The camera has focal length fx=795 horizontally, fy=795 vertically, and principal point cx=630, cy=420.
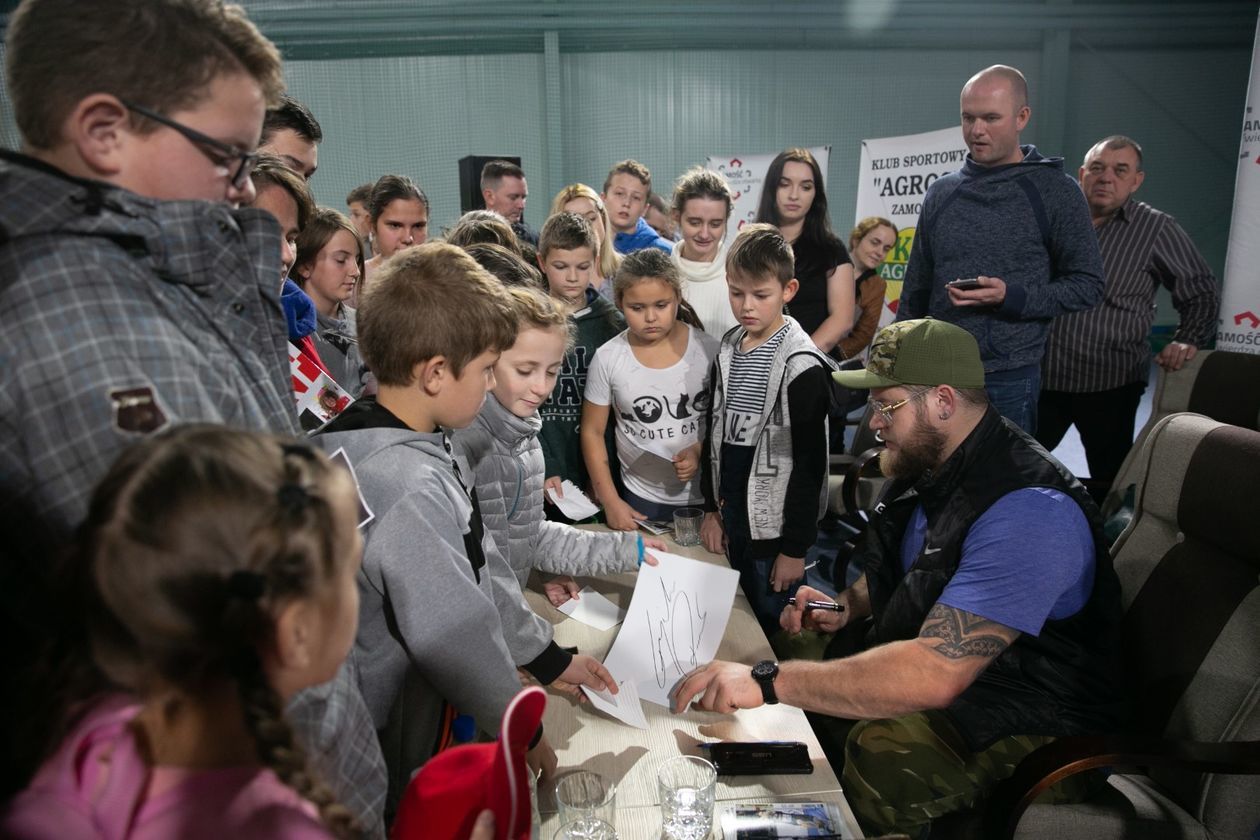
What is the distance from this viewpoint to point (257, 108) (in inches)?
35.7

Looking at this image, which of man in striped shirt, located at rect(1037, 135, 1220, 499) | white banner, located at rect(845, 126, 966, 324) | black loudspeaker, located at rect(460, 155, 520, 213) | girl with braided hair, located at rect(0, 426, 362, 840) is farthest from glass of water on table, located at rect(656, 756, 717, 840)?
white banner, located at rect(845, 126, 966, 324)

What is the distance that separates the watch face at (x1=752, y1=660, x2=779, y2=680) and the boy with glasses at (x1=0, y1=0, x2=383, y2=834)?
699 millimetres

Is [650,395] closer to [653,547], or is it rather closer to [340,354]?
[653,547]

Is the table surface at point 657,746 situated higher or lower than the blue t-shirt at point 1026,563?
lower

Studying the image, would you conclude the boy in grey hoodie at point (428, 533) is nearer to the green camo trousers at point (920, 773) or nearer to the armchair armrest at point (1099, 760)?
the green camo trousers at point (920, 773)

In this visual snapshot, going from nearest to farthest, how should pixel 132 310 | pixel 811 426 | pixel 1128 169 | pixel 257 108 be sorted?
pixel 132 310, pixel 257 108, pixel 811 426, pixel 1128 169

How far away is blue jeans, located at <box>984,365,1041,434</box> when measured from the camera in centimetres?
269

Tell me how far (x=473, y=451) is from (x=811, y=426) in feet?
3.33

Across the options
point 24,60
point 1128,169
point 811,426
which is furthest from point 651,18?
point 24,60

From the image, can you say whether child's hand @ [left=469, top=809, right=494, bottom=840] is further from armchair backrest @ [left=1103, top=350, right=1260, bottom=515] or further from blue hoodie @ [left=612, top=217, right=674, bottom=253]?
blue hoodie @ [left=612, top=217, right=674, bottom=253]

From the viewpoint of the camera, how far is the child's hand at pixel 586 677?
54.1 inches

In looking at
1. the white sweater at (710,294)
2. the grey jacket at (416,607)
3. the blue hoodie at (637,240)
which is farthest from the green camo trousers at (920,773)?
the blue hoodie at (637,240)

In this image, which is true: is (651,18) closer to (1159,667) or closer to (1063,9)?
(1063,9)
